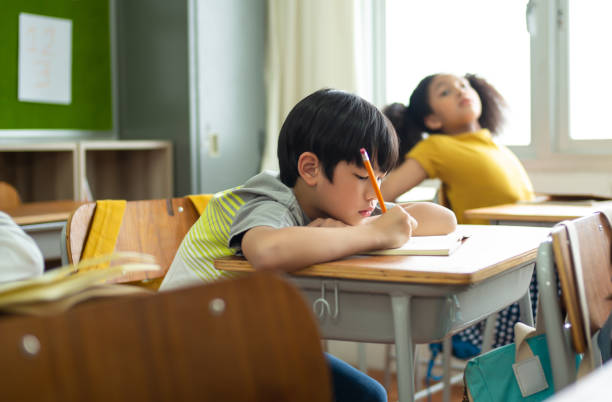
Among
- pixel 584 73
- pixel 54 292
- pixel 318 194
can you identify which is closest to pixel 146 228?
pixel 318 194

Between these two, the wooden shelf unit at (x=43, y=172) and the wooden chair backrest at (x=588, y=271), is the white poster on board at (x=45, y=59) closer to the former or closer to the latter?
the wooden shelf unit at (x=43, y=172)

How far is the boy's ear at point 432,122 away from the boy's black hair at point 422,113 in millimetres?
14

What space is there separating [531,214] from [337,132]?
93 cm

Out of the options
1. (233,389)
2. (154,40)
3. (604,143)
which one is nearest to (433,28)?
(604,143)

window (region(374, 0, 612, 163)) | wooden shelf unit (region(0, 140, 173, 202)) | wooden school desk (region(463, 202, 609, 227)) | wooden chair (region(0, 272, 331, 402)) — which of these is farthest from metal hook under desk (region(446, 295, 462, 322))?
wooden shelf unit (region(0, 140, 173, 202))

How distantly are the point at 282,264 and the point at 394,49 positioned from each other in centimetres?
261

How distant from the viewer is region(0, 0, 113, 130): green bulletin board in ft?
9.99

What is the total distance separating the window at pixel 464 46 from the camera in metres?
3.15

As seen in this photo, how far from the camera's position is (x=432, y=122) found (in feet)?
8.92

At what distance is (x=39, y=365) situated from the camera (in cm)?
51

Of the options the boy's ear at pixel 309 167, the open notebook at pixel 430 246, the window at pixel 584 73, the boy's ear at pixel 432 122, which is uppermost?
the window at pixel 584 73

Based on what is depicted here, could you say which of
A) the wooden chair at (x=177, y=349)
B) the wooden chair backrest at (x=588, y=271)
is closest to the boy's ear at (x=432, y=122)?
the wooden chair backrest at (x=588, y=271)

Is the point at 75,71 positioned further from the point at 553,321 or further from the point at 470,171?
the point at 553,321

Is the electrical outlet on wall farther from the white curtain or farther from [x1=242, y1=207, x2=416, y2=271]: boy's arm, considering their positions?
[x1=242, y1=207, x2=416, y2=271]: boy's arm
